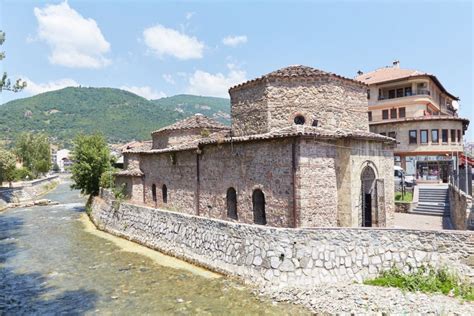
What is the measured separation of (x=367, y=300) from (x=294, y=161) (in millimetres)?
5322

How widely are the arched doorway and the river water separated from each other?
7037 mm

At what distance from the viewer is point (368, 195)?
1562 centimetres

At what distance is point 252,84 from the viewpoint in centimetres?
1602

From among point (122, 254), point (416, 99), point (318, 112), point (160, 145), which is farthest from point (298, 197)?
point (416, 99)

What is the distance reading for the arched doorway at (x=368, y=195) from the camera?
590 inches

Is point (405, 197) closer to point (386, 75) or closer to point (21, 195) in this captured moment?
point (386, 75)

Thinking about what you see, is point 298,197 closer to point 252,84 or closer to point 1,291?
point 252,84

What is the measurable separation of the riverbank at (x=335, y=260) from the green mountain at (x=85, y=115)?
4180 inches

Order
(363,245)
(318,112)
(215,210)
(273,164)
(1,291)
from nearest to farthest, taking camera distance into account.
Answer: (363,245) < (1,291) < (273,164) < (318,112) < (215,210)

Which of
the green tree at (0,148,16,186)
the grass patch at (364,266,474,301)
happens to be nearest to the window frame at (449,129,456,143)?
the grass patch at (364,266,474,301)

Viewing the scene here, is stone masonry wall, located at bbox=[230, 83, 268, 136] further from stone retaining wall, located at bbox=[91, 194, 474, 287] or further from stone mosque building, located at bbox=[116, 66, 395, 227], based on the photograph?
stone retaining wall, located at bbox=[91, 194, 474, 287]

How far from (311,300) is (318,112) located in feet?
27.9

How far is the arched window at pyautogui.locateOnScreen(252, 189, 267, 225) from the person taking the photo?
47.1ft

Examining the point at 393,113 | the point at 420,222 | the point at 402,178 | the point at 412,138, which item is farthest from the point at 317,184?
the point at 393,113
